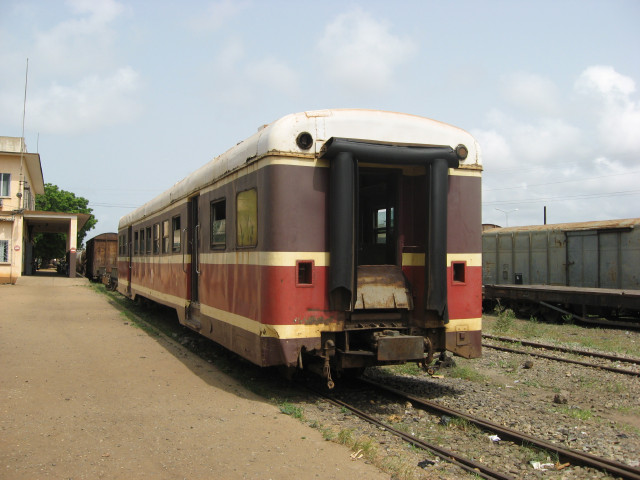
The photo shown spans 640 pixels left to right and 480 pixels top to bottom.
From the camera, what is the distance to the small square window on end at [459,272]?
6863 millimetres

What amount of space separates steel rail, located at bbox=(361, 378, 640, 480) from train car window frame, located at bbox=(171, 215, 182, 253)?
A: 5522 mm

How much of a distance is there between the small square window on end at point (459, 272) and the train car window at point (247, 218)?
242 centimetres

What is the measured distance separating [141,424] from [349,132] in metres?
3.76

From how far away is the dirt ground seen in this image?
4.45 meters

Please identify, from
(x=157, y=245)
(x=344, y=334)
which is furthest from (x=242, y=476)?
(x=157, y=245)

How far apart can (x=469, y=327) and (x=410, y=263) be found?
3.49 ft

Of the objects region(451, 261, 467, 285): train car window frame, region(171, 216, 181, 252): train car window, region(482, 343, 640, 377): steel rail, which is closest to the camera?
region(451, 261, 467, 285): train car window frame

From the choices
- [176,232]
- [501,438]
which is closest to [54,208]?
[176,232]

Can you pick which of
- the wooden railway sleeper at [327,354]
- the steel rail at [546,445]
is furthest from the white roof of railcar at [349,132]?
the steel rail at [546,445]

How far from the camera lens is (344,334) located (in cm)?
641

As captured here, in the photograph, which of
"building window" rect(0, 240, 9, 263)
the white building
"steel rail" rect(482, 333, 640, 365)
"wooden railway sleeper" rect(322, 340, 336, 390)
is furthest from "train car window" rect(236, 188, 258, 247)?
"building window" rect(0, 240, 9, 263)

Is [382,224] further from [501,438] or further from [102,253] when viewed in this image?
Result: [102,253]

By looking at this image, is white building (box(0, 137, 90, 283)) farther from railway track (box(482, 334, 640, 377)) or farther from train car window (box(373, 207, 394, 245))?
train car window (box(373, 207, 394, 245))

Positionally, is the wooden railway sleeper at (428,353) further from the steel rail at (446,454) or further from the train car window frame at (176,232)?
the train car window frame at (176,232)
